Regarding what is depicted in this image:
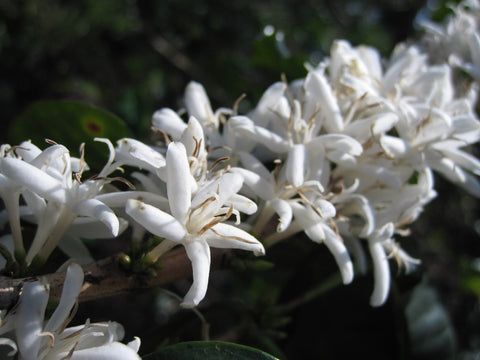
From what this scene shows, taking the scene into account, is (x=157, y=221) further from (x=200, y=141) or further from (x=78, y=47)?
(x=78, y=47)

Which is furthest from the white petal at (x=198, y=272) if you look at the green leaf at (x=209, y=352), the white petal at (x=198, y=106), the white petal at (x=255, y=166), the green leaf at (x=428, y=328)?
the green leaf at (x=428, y=328)

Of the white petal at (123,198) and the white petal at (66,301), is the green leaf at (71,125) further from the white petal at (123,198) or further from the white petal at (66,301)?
the white petal at (66,301)

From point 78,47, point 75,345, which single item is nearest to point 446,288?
point 75,345

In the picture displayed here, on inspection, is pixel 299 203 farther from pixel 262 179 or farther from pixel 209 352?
pixel 209 352

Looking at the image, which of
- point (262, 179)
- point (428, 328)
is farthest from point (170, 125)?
point (428, 328)

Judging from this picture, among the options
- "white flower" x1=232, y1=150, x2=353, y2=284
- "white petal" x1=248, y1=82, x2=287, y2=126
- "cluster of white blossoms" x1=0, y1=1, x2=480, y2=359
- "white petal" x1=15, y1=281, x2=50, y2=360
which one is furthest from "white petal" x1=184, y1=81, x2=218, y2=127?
"white petal" x1=15, y1=281, x2=50, y2=360

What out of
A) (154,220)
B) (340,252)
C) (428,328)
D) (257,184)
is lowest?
(428,328)

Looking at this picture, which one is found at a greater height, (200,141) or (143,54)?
(200,141)
